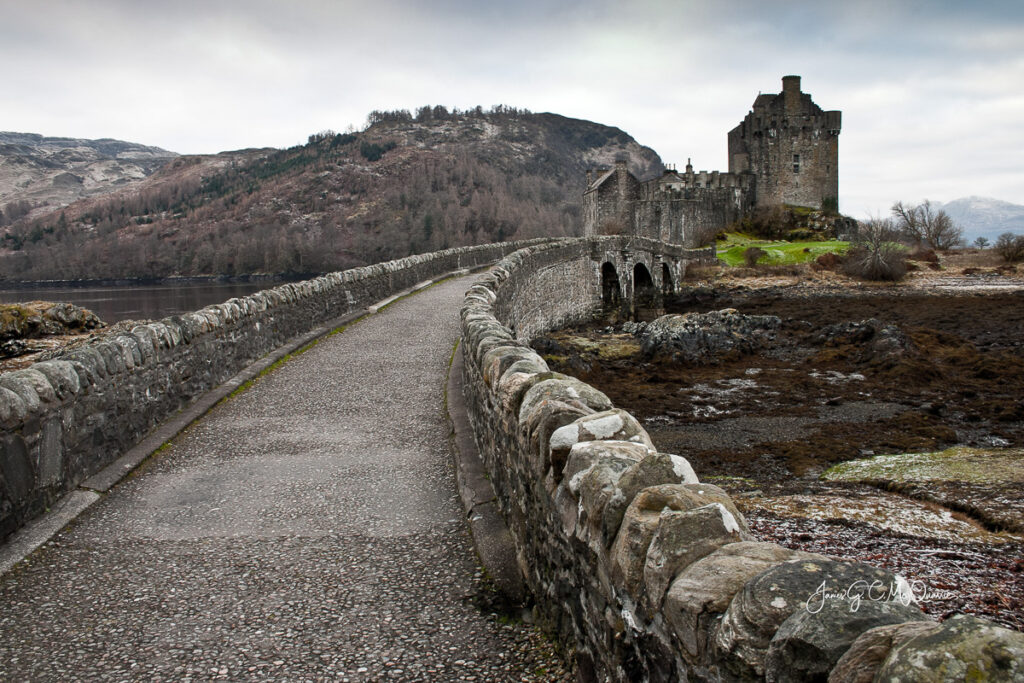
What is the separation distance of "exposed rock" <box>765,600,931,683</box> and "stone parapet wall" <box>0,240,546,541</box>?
14.4 ft

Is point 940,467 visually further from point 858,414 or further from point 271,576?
point 271,576

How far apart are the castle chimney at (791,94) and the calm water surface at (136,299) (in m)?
35.0

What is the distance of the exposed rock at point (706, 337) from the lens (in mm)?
20406

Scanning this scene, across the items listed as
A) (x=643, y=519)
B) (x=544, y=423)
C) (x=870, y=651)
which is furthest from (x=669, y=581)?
(x=544, y=423)

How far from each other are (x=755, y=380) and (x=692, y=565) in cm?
1654

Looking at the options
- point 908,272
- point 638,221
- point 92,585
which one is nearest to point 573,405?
point 92,585

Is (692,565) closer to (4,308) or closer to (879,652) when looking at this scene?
(879,652)

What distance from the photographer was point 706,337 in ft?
70.0

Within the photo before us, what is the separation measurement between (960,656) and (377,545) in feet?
11.6

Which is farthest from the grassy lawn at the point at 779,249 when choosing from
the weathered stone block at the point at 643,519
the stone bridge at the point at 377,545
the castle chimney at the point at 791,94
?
the weathered stone block at the point at 643,519

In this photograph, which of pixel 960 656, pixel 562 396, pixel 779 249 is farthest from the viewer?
pixel 779 249

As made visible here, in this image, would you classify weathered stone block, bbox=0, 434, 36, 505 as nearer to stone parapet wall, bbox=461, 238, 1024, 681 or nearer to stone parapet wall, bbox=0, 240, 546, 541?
stone parapet wall, bbox=0, 240, 546, 541

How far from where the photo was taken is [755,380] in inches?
692

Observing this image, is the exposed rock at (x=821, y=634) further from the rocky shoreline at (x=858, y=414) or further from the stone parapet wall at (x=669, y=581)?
the rocky shoreline at (x=858, y=414)
